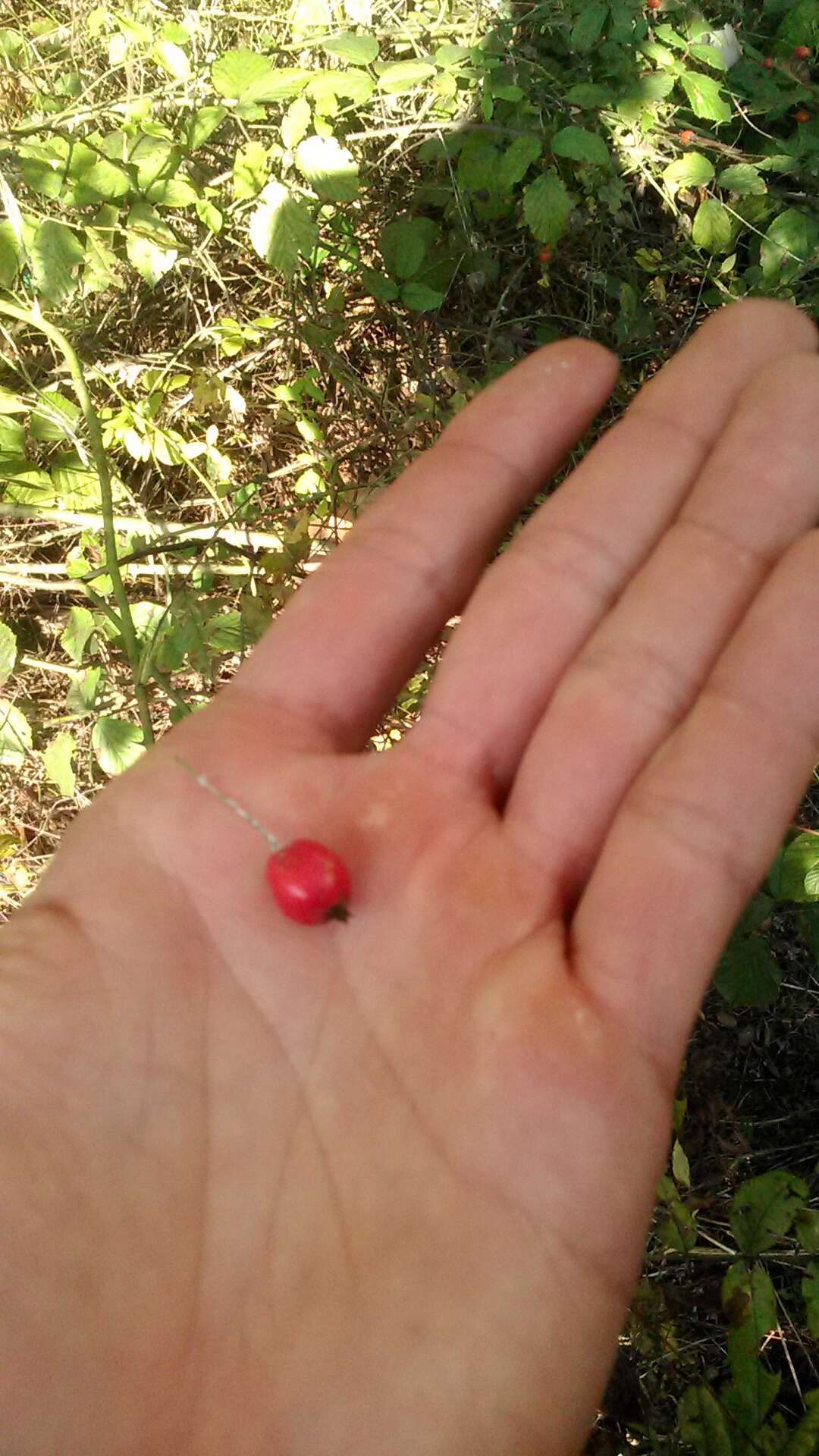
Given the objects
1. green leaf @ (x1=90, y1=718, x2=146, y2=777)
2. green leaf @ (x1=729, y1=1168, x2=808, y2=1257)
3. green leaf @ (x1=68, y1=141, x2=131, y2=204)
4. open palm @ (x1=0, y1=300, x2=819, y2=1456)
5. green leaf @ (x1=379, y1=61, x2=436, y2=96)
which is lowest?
green leaf @ (x1=729, y1=1168, x2=808, y2=1257)

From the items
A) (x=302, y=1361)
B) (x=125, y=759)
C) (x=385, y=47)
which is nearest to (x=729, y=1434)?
(x=302, y=1361)

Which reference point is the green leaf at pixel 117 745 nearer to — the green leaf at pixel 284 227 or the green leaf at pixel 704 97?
the green leaf at pixel 284 227

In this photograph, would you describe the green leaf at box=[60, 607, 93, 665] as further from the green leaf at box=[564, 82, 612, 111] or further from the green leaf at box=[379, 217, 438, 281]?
the green leaf at box=[564, 82, 612, 111]

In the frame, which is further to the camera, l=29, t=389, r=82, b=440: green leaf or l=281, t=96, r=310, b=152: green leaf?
l=29, t=389, r=82, b=440: green leaf

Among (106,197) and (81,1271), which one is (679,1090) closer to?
(81,1271)

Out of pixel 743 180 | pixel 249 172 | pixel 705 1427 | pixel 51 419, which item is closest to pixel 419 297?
pixel 249 172

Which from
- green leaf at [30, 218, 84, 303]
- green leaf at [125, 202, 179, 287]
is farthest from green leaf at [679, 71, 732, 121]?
green leaf at [30, 218, 84, 303]
